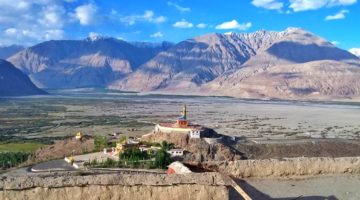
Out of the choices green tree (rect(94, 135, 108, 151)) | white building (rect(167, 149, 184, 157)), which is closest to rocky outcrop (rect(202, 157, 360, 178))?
white building (rect(167, 149, 184, 157))

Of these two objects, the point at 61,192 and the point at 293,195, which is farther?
the point at 293,195

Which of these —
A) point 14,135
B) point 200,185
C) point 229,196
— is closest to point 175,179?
point 200,185

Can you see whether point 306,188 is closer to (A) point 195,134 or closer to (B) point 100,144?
(B) point 100,144

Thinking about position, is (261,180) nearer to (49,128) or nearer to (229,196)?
(229,196)

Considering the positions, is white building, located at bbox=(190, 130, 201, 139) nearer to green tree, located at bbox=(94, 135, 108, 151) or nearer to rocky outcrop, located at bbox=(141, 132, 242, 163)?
rocky outcrop, located at bbox=(141, 132, 242, 163)

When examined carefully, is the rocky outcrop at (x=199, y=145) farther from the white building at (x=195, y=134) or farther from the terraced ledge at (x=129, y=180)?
the terraced ledge at (x=129, y=180)

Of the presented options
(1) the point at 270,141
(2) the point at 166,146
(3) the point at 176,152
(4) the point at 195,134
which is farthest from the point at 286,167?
(1) the point at 270,141

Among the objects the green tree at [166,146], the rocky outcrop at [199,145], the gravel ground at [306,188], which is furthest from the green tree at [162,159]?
the gravel ground at [306,188]
